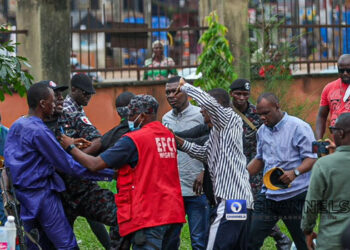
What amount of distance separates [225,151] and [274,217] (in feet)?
4.50

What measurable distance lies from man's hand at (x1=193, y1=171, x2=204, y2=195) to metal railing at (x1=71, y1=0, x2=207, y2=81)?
20.1 ft

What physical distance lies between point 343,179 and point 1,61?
4098mm

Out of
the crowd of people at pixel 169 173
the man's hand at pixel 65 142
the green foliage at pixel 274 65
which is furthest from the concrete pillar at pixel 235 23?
the man's hand at pixel 65 142

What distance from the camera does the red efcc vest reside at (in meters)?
7.11

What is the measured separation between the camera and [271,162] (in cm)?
847

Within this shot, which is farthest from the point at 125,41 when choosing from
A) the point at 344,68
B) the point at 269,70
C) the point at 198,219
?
the point at 198,219

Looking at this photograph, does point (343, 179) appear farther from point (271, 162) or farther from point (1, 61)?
point (1, 61)

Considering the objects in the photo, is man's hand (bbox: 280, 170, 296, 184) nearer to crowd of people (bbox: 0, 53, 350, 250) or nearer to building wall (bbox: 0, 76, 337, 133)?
crowd of people (bbox: 0, 53, 350, 250)

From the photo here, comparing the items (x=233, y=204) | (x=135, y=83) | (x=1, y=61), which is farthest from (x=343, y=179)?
(x=135, y=83)

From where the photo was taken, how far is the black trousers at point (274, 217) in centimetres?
841

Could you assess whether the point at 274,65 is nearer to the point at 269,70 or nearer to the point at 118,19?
A: the point at 269,70

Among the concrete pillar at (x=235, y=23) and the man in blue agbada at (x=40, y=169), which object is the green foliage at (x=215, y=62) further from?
the man in blue agbada at (x=40, y=169)

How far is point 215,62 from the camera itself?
1326 cm

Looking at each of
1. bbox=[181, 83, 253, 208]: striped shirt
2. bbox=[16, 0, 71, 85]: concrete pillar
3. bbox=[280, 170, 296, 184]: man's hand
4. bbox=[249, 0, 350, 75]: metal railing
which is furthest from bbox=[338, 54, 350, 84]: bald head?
bbox=[16, 0, 71, 85]: concrete pillar
